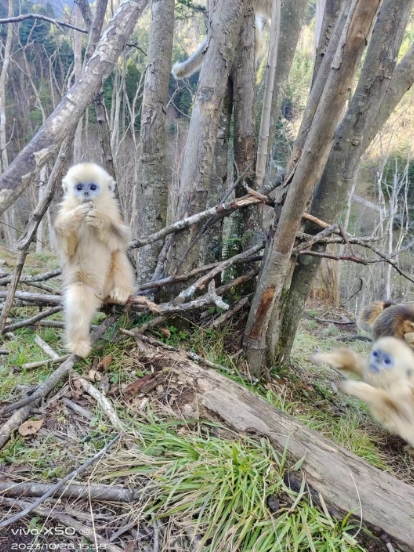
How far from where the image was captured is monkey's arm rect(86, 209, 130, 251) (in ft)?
9.44

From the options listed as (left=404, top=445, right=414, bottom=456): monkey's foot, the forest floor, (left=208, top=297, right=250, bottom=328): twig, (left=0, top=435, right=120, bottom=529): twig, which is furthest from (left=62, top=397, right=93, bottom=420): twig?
(left=404, top=445, right=414, bottom=456): monkey's foot

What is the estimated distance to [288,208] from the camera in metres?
2.57

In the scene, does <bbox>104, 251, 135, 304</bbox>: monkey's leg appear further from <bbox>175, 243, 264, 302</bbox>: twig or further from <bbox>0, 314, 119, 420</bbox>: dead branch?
<bbox>175, 243, 264, 302</bbox>: twig

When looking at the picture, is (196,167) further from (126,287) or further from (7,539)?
(7,539)

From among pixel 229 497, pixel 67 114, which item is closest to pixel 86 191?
pixel 67 114

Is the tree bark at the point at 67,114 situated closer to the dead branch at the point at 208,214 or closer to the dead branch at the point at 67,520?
the dead branch at the point at 67,520

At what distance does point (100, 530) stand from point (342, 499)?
1169mm

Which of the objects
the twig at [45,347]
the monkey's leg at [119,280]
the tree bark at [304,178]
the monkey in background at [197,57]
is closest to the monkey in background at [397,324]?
the tree bark at [304,178]

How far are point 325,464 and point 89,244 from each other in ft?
7.17

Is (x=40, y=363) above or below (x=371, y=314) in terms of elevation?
below

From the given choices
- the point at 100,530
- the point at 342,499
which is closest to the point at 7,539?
the point at 100,530

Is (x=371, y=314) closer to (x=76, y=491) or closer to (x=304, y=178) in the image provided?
(x=304, y=178)

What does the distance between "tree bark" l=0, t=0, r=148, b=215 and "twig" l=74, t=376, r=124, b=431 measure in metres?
1.60

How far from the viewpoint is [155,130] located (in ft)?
11.8
